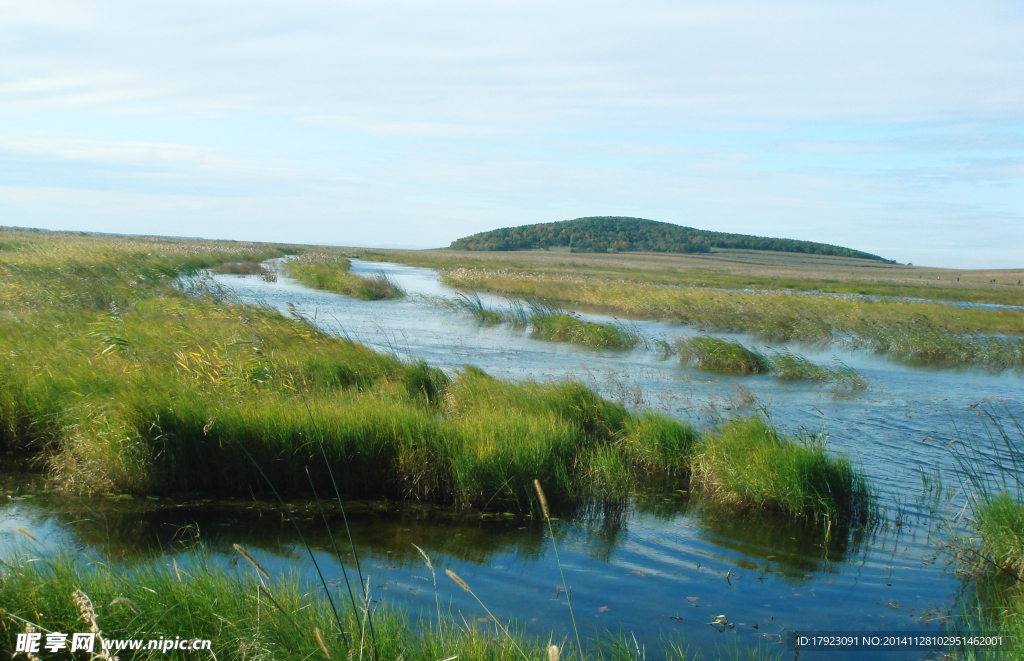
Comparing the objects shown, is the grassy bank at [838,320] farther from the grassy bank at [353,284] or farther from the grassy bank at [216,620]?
the grassy bank at [216,620]

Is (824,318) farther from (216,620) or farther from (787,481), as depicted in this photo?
(216,620)

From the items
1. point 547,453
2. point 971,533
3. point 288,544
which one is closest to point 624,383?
point 547,453

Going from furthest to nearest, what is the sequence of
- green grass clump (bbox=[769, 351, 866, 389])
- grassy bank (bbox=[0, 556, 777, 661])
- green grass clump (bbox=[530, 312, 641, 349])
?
green grass clump (bbox=[530, 312, 641, 349]) < green grass clump (bbox=[769, 351, 866, 389]) < grassy bank (bbox=[0, 556, 777, 661])

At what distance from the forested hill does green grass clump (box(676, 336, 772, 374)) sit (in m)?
89.7

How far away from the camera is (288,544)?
236 inches

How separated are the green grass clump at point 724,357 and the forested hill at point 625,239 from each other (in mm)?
89710

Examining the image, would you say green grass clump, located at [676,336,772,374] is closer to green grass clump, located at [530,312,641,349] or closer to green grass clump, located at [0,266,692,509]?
green grass clump, located at [530,312,641,349]

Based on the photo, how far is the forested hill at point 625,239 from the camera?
113094 mm

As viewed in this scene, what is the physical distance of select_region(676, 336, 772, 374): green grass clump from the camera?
669 inches

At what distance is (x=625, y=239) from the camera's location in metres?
118

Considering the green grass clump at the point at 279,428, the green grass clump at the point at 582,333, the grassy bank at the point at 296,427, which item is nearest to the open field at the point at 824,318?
the green grass clump at the point at 582,333

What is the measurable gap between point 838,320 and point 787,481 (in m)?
21.4

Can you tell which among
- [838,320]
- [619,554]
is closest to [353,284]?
[838,320]

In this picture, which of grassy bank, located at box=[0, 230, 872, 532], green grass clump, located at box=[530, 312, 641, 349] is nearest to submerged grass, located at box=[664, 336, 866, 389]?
green grass clump, located at box=[530, 312, 641, 349]
